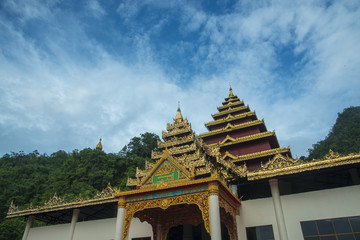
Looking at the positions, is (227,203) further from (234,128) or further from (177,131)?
(234,128)

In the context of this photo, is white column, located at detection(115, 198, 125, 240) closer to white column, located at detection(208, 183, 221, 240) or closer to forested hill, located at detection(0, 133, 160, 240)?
white column, located at detection(208, 183, 221, 240)

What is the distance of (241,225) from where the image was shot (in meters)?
13.8

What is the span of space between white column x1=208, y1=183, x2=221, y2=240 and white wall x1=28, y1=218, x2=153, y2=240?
6.92m

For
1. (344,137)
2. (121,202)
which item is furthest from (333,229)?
(344,137)

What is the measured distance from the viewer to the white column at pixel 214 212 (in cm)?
1003

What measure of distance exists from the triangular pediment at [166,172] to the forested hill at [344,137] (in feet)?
122

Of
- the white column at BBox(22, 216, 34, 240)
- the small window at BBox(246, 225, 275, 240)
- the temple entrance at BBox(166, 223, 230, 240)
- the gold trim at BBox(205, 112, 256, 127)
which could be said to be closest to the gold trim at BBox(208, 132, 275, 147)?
the gold trim at BBox(205, 112, 256, 127)

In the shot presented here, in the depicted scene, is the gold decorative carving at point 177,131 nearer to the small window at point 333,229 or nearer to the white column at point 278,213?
the white column at point 278,213

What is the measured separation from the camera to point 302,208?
13.1m

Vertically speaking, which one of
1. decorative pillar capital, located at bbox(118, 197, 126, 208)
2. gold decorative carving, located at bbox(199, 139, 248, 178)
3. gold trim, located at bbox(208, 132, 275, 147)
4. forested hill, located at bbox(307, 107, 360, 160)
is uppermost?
forested hill, located at bbox(307, 107, 360, 160)

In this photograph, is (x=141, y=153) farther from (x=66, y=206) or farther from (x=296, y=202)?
(x=296, y=202)

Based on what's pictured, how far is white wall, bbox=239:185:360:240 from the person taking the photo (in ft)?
41.0

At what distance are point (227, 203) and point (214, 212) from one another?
220 centimetres

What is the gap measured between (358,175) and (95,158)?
136ft
